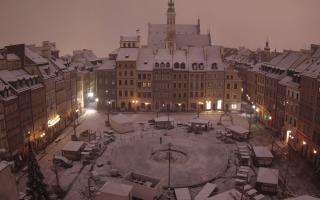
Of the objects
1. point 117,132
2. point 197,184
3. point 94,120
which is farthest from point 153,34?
point 197,184

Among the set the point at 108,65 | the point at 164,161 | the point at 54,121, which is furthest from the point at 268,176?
the point at 108,65

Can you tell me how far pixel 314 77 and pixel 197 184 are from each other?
99.5ft

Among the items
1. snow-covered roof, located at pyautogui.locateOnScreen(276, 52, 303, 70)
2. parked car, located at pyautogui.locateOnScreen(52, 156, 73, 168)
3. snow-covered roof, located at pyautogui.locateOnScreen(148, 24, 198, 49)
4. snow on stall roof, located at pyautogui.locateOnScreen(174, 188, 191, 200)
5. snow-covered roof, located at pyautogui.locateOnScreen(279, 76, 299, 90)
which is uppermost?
snow-covered roof, located at pyautogui.locateOnScreen(148, 24, 198, 49)

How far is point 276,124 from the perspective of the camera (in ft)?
250

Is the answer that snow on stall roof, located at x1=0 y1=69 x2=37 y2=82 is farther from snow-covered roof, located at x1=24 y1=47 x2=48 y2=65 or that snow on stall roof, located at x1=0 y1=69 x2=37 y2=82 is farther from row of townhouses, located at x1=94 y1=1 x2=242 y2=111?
row of townhouses, located at x1=94 y1=1 x2=242 y2=111

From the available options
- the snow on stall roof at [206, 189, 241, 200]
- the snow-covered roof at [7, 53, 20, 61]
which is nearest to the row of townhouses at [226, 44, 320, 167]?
the snow on stall roof at [206, 189, 241, 200]

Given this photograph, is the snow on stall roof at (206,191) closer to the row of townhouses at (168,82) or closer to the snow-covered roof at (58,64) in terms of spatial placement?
the snow-covered roof at (58,64)

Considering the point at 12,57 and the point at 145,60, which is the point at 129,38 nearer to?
the point at 145,60

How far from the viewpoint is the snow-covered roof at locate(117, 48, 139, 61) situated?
96.9 metres

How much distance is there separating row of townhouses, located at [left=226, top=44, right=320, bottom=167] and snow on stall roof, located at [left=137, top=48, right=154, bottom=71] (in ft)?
105

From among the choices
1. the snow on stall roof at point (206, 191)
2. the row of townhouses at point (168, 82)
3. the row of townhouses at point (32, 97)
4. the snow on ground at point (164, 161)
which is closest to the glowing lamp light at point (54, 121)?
the row of townhouses at point (32, 97)

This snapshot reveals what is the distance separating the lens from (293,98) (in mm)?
67188

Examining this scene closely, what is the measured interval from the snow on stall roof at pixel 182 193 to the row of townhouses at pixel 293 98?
25.4 meters

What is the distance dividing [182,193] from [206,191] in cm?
357
